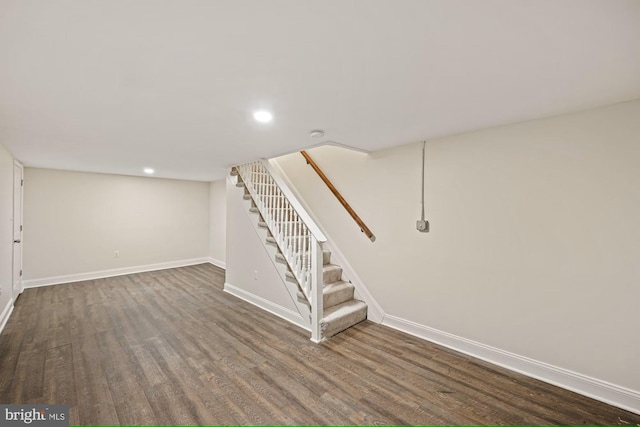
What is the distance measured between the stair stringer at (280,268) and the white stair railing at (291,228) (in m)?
0.12

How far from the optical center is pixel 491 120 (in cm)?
217

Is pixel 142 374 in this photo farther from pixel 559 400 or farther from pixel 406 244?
pixel 559 400

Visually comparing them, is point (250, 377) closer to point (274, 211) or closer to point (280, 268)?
point (280, 268)

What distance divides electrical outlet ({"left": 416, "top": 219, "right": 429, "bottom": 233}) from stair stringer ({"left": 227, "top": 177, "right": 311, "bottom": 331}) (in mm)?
1525

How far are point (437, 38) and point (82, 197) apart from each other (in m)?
6.23

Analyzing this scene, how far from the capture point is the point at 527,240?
219cm

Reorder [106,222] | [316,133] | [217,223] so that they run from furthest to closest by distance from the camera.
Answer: [217,223], [106,222], [316,133]

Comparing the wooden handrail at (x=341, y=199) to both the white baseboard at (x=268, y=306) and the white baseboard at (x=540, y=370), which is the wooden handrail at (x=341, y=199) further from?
the white baseboard at (x=268, y=306)

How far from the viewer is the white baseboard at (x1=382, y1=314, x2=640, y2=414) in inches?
71.5

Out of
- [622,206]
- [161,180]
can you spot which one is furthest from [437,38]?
[161,180]

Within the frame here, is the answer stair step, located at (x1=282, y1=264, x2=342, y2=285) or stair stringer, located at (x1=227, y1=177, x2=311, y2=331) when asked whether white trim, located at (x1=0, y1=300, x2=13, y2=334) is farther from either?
stair step, located at (x1=282, y1=264, x2=342, y2=285)

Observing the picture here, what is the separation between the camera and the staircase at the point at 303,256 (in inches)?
110

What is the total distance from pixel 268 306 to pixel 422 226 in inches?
89.4

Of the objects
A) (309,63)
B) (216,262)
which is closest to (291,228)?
(309,63)
